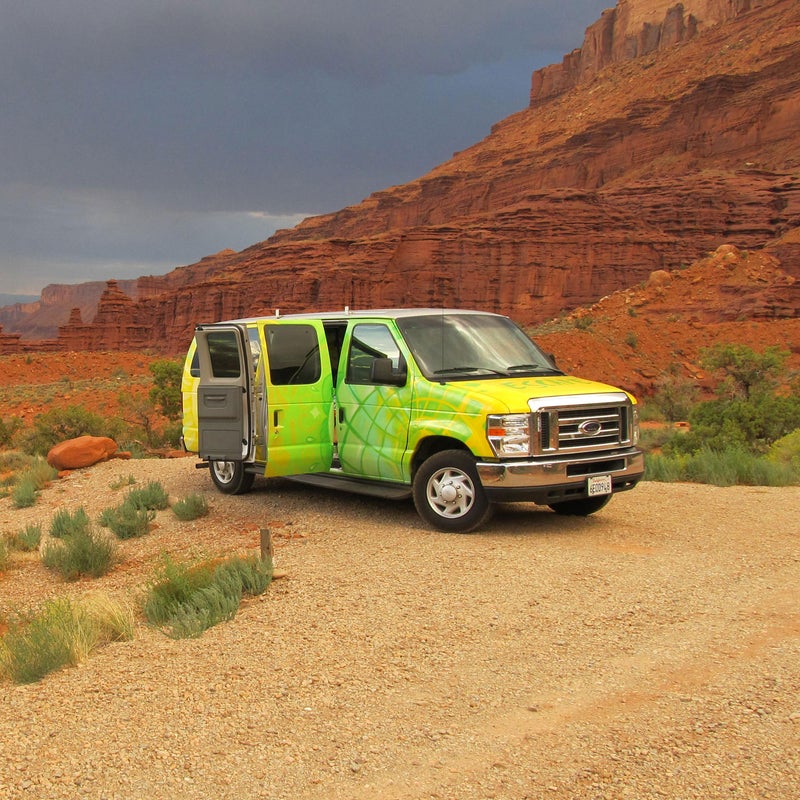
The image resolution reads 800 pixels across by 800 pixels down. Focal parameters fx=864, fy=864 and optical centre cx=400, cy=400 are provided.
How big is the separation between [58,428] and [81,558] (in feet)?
37.6

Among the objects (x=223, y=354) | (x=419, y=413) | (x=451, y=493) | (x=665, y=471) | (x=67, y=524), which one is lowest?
(x=67, y=524)

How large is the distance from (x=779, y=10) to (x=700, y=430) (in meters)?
97.5

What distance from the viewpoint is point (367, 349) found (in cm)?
887

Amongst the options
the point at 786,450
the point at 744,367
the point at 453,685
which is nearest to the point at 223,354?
the point at 453,685

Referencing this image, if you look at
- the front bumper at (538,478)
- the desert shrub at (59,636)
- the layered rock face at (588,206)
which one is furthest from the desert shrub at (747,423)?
the layered rock face at (588,206)

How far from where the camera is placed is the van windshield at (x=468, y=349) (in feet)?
27.9

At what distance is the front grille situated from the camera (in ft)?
25.2

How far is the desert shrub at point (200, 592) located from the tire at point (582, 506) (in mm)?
3613

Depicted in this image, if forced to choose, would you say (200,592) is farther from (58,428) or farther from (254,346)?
(58,428)

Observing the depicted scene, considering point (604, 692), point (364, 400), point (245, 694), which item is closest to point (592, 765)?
point (604, 692)

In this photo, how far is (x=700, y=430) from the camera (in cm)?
1809

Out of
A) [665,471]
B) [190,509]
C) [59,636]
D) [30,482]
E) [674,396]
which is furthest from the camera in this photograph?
[674,396]

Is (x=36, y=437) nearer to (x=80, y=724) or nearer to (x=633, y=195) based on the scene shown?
(x=80, y=724)

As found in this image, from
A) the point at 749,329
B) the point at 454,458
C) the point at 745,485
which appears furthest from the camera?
the point at 749,329
